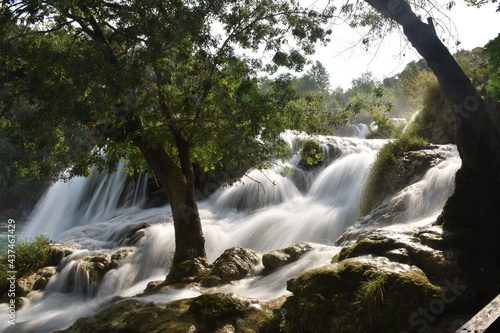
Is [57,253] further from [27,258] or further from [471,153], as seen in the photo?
[471,153]

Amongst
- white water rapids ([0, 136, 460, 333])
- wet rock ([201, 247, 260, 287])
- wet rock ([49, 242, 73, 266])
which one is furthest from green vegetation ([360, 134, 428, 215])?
wet rock ([49, 242, 73, 266])

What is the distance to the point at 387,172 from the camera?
38.9 feet

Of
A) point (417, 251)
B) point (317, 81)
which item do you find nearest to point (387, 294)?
point (417, 251)

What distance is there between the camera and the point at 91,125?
8734 millimetres

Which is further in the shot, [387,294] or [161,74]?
[161,74]

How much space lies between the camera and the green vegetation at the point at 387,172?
37.8ft

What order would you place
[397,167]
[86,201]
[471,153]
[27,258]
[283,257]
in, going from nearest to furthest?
[471,153] → [283,257] → [27,258] → [397,167] → [86,201]

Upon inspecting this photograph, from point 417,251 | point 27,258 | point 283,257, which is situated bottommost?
point 417,251

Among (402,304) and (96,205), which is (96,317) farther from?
(96,205)

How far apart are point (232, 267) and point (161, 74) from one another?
14.1 ft

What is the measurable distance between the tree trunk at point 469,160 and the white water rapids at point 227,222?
2460mm

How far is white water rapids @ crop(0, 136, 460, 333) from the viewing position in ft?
26.6

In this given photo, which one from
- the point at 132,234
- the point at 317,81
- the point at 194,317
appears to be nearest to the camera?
the point at 194,317

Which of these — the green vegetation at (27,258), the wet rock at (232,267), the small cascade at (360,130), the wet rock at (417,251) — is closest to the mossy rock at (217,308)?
the wet rock at (417,251)
